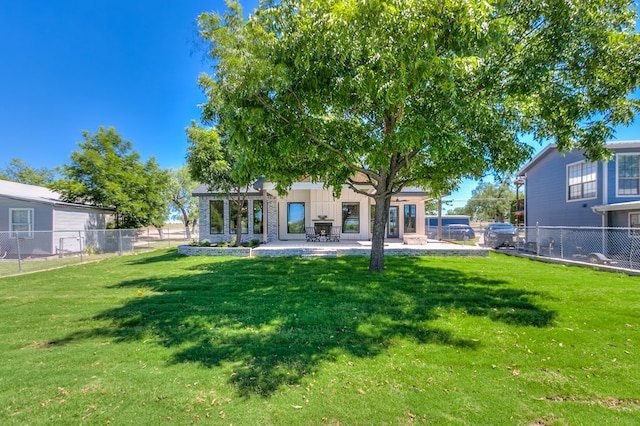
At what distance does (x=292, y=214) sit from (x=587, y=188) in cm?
1506

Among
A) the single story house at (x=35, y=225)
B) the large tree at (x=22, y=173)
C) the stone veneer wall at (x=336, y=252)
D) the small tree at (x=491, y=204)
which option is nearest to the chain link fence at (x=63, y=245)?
the single story house at (x=35, y=225)

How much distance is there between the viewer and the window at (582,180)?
13875mm

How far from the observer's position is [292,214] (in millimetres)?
17938

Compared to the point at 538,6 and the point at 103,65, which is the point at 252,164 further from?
the point at 103,65

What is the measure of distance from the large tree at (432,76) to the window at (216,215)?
10492 millimetres

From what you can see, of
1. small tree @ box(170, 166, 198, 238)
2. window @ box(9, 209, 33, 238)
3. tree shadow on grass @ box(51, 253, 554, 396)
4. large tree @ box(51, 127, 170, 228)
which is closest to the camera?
tree shadow on grass @ box(51, 253, 554, 396)

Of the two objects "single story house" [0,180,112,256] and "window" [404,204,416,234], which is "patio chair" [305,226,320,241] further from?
"single story house" [0,180,112,256]

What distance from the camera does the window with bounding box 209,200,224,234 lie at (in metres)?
17.4

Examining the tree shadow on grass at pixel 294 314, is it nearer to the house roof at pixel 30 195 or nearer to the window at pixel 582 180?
the window at pixel 582 180

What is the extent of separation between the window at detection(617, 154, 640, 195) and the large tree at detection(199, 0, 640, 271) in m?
8.30

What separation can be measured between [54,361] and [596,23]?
10764mm

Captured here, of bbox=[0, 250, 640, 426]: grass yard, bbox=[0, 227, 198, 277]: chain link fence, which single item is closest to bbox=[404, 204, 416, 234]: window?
bbox=[0, 250, 640, 426]: grass yard

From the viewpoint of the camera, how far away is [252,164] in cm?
720

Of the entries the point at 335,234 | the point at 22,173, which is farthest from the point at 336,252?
the point at 22,173
